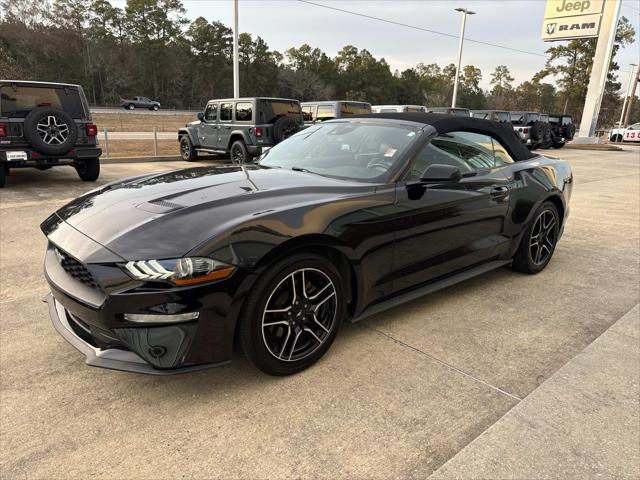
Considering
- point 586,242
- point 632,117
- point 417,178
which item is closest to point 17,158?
point 417,178

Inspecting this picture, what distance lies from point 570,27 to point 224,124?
28.4 meters

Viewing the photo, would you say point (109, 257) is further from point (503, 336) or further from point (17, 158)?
point (17, 158)

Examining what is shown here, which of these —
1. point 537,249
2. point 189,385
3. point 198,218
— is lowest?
point 189,385

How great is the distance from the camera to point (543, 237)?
15.0 ft

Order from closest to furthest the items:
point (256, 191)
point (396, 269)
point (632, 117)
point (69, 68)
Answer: point (256, 191)
point (396, 269)
point (69, 68)
point (632, 117)

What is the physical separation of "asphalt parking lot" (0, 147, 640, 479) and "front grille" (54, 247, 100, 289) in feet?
2.09

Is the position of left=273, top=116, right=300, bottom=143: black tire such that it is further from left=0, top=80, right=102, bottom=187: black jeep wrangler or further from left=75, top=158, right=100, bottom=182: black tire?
left=0, top=80, right=102, bottom=187: black jeep wrangler

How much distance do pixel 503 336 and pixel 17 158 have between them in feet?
26.6

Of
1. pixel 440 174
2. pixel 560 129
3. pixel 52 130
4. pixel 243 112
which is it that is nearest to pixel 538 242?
pixel 440 174

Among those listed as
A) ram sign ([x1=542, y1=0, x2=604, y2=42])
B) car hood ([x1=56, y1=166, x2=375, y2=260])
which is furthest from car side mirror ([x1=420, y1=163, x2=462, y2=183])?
ram sign ([x1=542, y1=0, x2=604, y2=42])

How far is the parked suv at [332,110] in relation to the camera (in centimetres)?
1433

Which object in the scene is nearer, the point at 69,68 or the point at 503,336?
the point at 503,336

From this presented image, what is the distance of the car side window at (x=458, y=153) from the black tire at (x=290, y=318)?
3.47ft

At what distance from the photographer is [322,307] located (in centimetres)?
273
